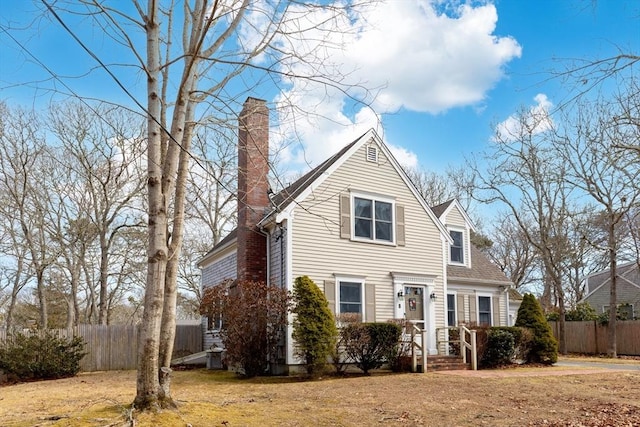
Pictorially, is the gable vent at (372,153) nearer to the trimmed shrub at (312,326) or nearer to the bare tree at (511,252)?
the trimmed shrub at (312,326)

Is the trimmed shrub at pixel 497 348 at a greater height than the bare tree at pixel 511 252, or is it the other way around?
the bare tree at pixel 511 252

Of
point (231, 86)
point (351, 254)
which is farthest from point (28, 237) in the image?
point (231, 86)

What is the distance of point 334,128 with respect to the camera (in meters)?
8.35

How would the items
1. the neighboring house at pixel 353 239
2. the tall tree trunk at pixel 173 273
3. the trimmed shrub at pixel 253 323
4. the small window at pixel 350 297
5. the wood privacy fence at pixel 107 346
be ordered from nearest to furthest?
the tall tree trunk at pixel 173 273 < the trimmed shrub at pixel 253 323 < the neighboring house at pixel 353 239 < the small window at pixel 350 297 < the wood privacy fence at pixel 107 346

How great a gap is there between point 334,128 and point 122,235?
21.3 m

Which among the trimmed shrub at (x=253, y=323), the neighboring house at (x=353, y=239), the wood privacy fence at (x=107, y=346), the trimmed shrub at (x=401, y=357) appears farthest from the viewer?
the wood privacy fence at (x=107, y=346)

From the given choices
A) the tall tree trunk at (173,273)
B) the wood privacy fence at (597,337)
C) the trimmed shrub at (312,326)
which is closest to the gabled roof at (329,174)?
the trimmed shrub at (312,326)

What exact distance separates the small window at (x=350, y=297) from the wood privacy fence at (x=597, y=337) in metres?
14.7

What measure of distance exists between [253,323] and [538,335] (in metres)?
9.56

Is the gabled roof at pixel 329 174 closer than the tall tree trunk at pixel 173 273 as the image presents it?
No

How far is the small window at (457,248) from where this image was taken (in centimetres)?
2087

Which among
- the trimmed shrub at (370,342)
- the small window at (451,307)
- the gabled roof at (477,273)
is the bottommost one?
the trimmed shrub at (370,342)

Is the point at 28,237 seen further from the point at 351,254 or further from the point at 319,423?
the point at 319,423

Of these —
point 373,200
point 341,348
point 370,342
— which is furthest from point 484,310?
point 341,348
